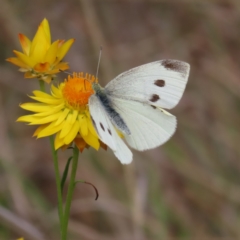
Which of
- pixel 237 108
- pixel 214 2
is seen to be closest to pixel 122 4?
pixel 214 2

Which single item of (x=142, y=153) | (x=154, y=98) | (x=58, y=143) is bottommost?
(x=142, y=153)

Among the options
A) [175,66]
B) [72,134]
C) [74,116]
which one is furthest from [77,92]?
[175,66]

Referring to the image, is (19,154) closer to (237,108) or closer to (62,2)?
(62,2)

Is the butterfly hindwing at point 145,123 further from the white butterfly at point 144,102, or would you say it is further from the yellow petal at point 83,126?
the yellow petal at point 83,126

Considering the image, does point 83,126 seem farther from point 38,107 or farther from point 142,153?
point 142,153

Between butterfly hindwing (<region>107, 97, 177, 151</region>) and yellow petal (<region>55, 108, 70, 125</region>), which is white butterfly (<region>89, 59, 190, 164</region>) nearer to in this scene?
butterfly hindwing (<region>107, 97, 177, 151</region>)

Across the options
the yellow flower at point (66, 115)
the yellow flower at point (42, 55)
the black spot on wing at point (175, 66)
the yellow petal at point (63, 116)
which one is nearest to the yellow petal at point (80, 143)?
the yellow flower at point (66, 115)
